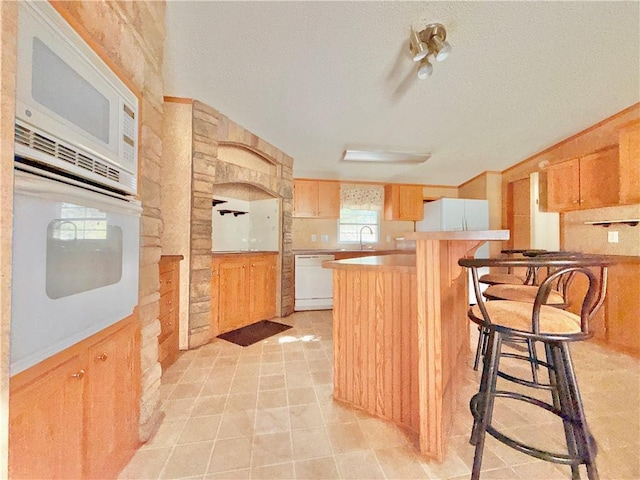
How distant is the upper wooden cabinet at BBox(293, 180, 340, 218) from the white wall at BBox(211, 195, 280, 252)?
955 millimetres

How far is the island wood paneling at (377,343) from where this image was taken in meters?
1.37

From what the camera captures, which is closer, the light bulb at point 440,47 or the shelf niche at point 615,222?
the light bulb at point 440,47

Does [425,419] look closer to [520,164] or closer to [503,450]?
[503,450]


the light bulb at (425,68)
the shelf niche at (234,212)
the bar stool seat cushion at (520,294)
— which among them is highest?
the light bulb at (425,68)

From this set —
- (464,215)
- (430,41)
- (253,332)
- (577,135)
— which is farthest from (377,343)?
(577,135)

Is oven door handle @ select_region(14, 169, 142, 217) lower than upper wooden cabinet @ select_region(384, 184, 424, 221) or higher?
lower

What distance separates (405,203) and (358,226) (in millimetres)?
1038

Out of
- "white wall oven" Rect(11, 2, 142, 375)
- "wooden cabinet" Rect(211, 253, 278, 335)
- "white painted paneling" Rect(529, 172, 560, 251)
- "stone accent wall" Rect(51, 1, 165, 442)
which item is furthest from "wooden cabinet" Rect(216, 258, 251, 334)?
"white painted paneling" Rect(529, 172, 560, 251)

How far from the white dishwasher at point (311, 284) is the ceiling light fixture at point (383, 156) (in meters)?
1.55

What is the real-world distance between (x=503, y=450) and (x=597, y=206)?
3235mm

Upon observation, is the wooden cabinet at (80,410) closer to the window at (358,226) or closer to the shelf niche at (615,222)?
the window at (358,226)

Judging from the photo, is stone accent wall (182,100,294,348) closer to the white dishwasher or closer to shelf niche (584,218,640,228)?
the white dishwasher

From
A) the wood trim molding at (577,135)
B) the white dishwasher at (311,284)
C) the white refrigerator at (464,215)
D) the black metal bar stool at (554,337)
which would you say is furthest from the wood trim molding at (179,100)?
the wood trim molding at (577,135)

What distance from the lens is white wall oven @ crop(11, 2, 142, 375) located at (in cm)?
62
